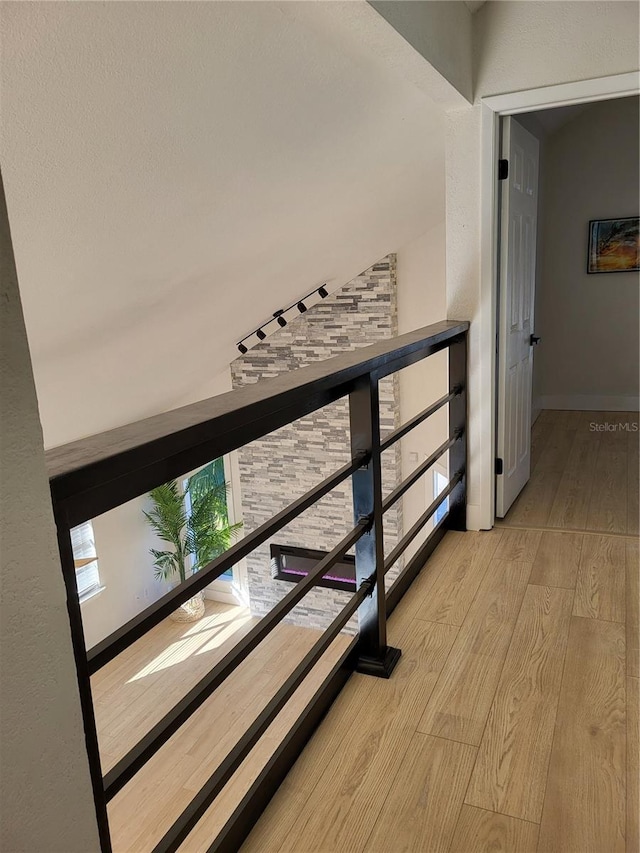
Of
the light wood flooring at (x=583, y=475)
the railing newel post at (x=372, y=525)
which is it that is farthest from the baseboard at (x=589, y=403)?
the railing newel post at (x=372, y=525)

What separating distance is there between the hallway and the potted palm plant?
5.38m

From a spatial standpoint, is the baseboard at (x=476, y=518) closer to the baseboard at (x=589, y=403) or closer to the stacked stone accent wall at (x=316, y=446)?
the baseboard at (x=589, y=403)

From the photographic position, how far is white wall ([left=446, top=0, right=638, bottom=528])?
2551mm

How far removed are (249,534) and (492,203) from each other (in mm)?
2117

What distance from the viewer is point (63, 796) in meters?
0.85

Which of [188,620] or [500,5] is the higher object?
[500,5]

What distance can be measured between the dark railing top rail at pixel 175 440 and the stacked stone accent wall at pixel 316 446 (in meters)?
5.17

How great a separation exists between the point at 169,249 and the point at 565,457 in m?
2.85

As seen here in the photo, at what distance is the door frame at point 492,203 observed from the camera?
8.55 feet

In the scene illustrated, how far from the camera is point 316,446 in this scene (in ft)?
24.3

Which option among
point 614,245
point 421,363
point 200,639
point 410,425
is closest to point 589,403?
point 614,245

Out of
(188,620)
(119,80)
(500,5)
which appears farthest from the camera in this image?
(188,620)

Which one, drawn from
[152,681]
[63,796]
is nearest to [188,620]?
[152,681]

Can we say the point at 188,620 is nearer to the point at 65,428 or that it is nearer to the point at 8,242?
the point at 65,428
